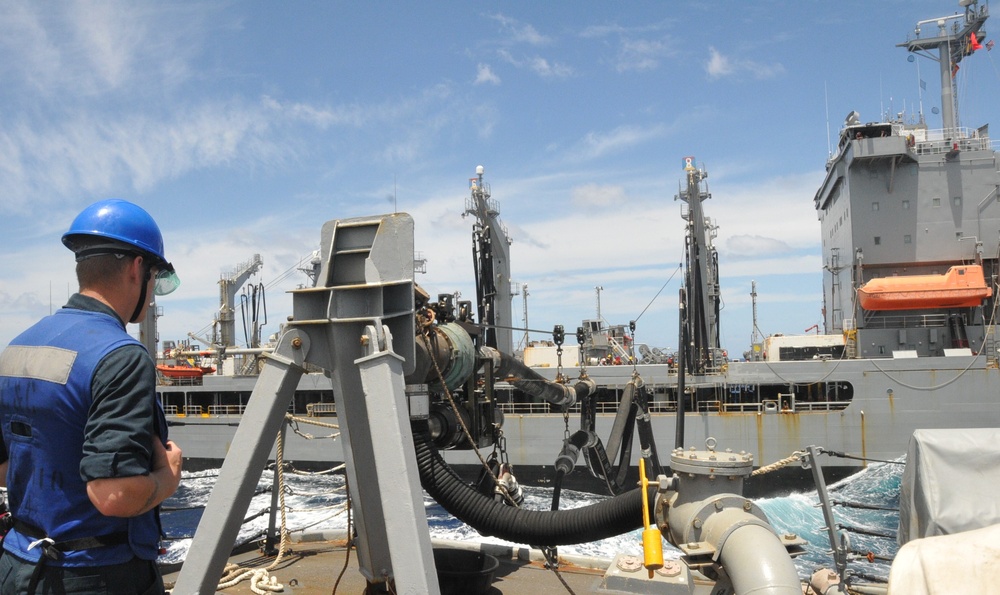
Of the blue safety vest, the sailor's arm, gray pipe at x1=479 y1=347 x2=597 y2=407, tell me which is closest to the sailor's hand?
the sailor's arm

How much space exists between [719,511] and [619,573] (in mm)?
1702

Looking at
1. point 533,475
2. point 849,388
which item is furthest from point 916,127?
point 533,475

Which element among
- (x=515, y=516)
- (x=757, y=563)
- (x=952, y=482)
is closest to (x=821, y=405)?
(x=952, y=482)

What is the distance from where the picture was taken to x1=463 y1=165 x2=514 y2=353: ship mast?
2609 cm

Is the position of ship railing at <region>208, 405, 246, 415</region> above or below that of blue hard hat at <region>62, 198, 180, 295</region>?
below

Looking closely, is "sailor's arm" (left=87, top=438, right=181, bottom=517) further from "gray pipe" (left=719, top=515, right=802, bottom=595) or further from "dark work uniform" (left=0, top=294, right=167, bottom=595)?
"gray pipe" (left=719, top=515, right=802, bottom=595)

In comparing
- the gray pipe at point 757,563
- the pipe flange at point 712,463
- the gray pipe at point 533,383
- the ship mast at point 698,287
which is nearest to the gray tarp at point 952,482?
the pipe flange at point 712,463

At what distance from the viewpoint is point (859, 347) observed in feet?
70.4

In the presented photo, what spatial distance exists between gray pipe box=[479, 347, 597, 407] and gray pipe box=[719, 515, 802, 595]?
2801 millimetres

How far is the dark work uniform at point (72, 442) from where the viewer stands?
1.70 metres

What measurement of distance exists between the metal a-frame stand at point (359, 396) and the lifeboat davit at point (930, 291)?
854 inches

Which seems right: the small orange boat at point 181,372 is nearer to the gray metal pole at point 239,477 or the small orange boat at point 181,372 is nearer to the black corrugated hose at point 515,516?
the black corrugated hose at point 515,516

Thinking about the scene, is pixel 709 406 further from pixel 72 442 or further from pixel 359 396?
pixel 72 442

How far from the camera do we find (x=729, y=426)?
19984 mm
